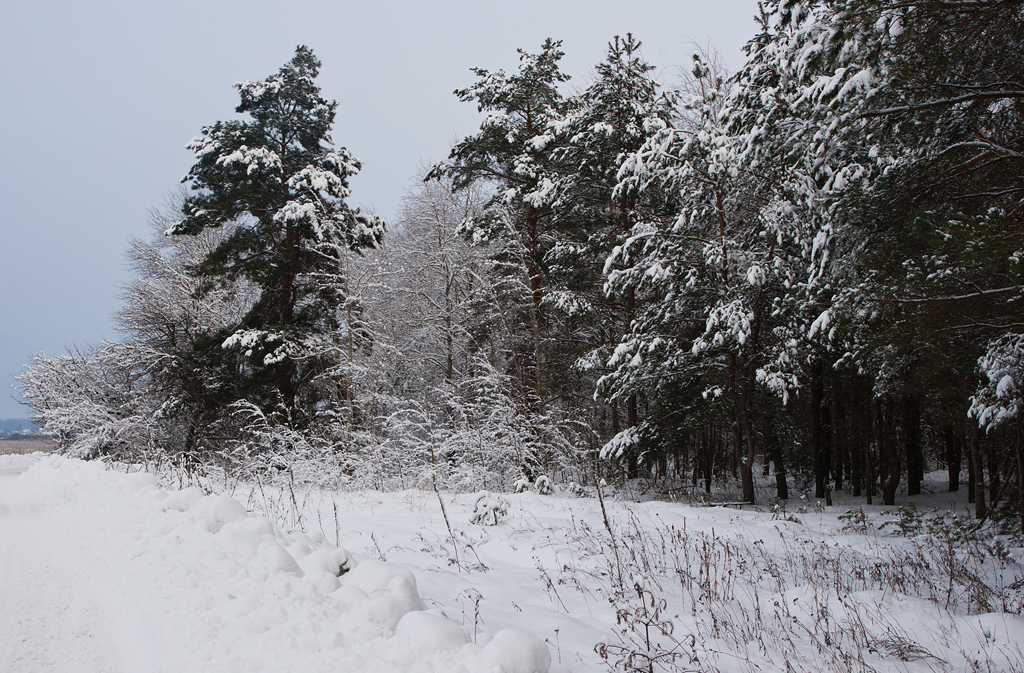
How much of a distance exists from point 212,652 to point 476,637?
1.21 meters

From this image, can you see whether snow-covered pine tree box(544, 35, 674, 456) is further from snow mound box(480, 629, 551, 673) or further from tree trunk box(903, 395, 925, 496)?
snow mound box(480, 629, 551, 673)

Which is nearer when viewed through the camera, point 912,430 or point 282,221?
point 912,430

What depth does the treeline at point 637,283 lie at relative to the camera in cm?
580

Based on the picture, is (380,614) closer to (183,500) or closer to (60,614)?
(60,614)

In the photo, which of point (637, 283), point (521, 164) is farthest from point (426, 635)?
point (521, 164)

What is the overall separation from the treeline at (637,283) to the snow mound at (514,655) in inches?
192

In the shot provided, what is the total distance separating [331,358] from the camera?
16.1m

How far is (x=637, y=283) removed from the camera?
1090cm

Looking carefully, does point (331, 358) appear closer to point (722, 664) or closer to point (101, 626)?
point (101, 626)

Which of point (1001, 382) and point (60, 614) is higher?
point (1001, 382)

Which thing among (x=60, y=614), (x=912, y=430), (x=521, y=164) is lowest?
(x=60, y=614)

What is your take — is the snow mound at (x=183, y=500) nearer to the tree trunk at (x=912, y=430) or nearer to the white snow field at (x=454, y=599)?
the white snow field at (x=454, y=599)

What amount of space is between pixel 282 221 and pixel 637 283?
10.7 metres

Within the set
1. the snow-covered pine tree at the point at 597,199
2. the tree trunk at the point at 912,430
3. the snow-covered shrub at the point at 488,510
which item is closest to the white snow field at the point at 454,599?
the snow-covered shrub at the point at 488,510
